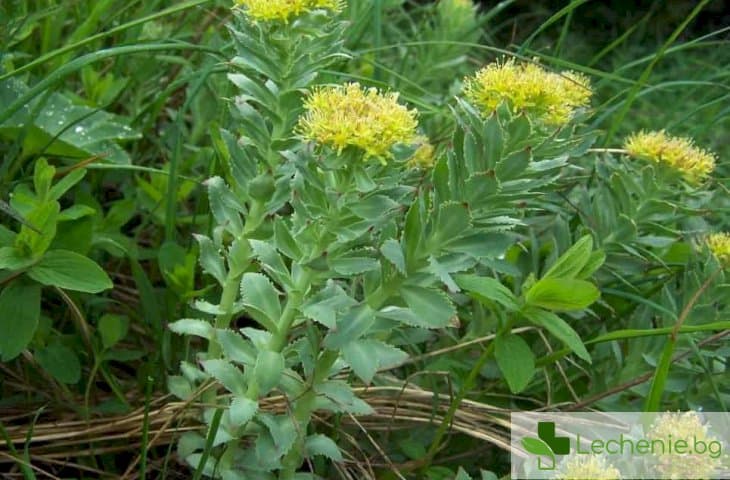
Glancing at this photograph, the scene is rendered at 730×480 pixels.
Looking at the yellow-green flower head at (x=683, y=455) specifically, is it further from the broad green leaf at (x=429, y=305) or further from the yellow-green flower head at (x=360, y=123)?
the yellow-green flower head at (x=360, y=123)

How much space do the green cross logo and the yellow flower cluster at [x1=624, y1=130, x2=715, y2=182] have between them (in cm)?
54

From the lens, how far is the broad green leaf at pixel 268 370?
1.03 m

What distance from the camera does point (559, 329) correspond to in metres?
1.14

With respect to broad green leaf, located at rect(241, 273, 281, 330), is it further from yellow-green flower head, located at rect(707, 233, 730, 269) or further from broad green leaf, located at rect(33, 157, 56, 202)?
yellow-green flower head, located at rect(707, 233, 730, 269)

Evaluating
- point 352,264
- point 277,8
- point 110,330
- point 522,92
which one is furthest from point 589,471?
point 110,330

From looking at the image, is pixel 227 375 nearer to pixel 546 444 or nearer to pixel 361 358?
pixel 361 358

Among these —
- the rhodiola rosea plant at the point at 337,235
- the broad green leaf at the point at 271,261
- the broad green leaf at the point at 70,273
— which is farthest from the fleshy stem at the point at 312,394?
the broad green leaf at the point at 70,273

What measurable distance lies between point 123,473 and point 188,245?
16.5 inches

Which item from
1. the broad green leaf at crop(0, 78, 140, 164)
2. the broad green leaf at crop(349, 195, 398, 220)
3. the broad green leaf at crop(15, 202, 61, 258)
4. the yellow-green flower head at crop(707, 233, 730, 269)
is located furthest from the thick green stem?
the yellow-green flower head at crop(707, 233, 730, 269)

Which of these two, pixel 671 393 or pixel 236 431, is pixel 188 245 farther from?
pixel 671 393

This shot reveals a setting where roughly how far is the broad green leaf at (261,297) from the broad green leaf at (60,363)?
0.34m

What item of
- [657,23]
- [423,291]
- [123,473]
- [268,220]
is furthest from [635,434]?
[657,23]

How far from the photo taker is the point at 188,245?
156cm

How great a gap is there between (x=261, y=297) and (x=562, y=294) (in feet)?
1.26
